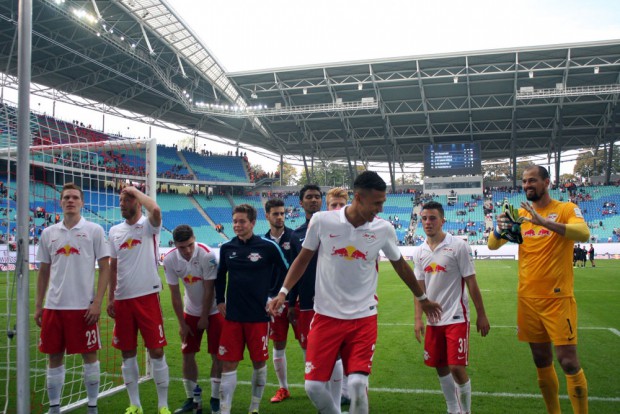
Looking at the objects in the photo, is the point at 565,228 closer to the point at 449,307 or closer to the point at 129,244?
the point at 449,307

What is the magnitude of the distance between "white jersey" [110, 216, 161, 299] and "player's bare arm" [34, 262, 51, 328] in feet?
2.24

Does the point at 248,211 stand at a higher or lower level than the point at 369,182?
lower

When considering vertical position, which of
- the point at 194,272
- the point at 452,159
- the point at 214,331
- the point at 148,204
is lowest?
the point at 214,331

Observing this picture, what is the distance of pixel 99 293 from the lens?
525 cm

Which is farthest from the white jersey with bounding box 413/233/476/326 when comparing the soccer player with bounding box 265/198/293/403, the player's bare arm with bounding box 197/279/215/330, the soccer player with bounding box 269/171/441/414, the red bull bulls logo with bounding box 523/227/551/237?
the player's bare arm with bounding box 197/279/215/330

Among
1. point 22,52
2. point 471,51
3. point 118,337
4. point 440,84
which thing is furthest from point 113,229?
point 440,84

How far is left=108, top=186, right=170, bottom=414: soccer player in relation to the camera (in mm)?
5453

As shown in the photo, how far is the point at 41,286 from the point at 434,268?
4.15m

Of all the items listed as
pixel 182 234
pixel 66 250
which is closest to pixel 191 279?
pixel 182 234

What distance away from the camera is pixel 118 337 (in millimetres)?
5469

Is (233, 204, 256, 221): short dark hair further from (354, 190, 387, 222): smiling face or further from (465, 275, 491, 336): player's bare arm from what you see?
(465, 275, 491, 336): player's bare arm

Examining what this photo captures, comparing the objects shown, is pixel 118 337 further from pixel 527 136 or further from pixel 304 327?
pixel 527 136

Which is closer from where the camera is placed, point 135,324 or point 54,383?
Result: point 54,383

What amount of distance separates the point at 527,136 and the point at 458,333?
157ft
